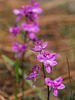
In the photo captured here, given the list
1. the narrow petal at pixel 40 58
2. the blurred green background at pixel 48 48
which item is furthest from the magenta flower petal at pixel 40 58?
the blurred green background at pixel 48 48

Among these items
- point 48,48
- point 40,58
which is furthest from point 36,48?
point 48,48

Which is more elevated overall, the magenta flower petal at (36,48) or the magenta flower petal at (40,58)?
the magenta flower petal at (36,48)

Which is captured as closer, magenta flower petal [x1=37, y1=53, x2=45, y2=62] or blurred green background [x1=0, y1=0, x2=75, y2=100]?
magenta flower petal [x1=37, y1=53, x2=45, y2=62]

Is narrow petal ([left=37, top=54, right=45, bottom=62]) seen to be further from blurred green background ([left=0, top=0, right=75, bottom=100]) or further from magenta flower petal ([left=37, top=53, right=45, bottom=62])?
blurred green background ([left=0, top=0, right=75, bottom=100])

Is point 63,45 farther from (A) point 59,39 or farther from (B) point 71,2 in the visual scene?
(B) point 71,2

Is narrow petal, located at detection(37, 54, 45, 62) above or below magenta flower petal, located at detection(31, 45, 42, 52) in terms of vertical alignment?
below

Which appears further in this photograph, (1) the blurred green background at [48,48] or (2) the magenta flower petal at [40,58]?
(1) the blurred green background at [48,48]

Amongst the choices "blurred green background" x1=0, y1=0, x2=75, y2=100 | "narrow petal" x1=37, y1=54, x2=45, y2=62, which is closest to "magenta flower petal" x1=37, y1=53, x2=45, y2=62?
"narrow petal" x1=37, y1=54, x2=45, y2=62

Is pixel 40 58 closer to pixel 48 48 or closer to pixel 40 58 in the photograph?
pixel 40 58

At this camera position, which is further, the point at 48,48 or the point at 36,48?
the point at 48,48

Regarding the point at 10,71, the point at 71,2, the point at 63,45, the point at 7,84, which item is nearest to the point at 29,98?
the point at 7,84

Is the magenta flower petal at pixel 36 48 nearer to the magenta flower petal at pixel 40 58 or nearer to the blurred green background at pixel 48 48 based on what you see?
the magenta flower petal at pixel 40 58
